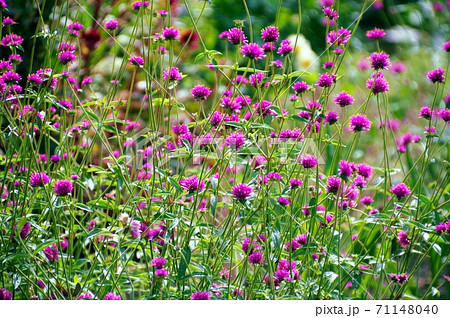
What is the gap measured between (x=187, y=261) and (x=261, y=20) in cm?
310

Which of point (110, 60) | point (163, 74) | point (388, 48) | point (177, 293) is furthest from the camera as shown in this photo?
point (388, 48)

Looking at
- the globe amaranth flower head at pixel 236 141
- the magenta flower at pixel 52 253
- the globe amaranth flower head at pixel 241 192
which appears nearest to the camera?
the globe amaranth flower head at pixel 241 192

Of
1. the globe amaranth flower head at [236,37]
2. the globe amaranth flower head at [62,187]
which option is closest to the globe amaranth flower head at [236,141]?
the globe amaranth flower head at [236,37]

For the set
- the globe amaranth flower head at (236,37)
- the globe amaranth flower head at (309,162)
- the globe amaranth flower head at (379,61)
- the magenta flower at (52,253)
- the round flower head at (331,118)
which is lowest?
the magenta flower at (52,253)

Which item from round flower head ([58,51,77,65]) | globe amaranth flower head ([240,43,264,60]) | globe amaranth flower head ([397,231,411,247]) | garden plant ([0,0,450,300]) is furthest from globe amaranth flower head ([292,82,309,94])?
round flower head ([58,51,77,65])

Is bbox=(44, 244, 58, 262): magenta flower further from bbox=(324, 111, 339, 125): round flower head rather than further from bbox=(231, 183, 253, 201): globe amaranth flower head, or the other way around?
bbox=(324, 111, 339, 125): round flower head

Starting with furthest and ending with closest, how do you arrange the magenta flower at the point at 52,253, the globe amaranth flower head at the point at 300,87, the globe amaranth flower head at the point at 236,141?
the magenta flower at the point at 52,253
the globe amaranth flower head at the point at 300,87
the globe amaranth flower head at the point at 236,141

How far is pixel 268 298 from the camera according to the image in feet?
4.56

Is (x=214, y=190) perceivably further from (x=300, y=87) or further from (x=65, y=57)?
(x=65, y=57)

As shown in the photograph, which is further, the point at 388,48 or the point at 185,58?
the point at 388,48

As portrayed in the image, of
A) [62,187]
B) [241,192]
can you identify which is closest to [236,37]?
[241,192]

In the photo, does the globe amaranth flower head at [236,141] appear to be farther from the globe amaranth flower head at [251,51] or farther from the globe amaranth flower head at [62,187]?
the globe amaranth flower head at [62,187]
